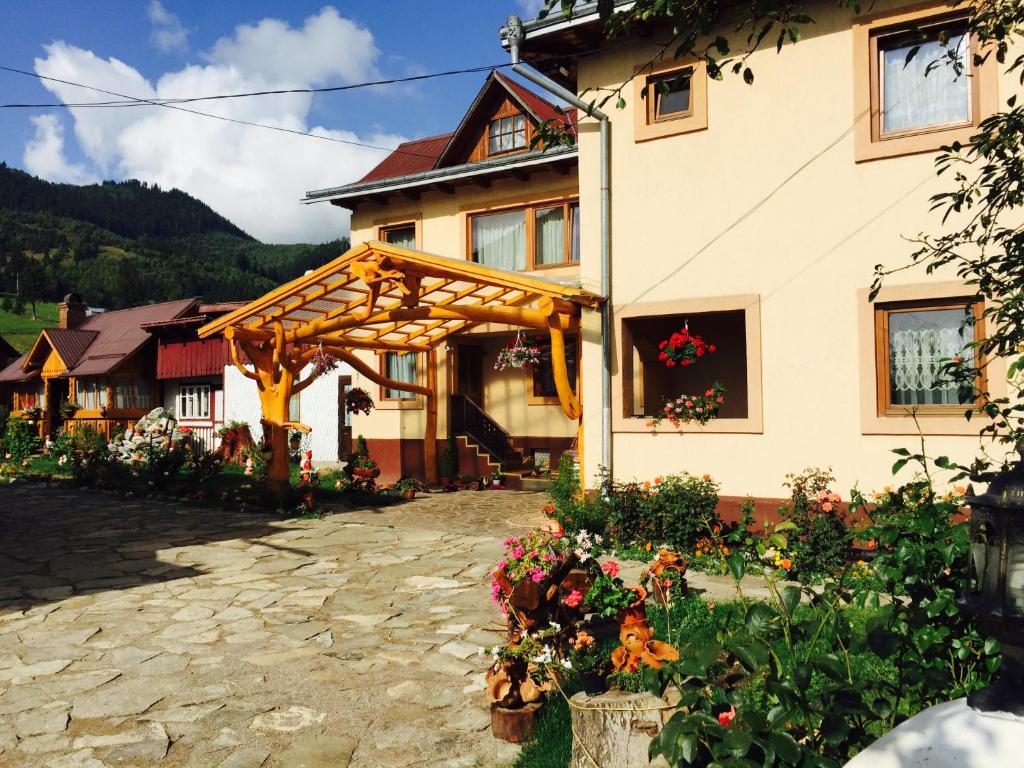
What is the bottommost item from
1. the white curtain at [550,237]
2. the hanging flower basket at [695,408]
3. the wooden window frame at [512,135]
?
the hanging flower basket at [695,408]

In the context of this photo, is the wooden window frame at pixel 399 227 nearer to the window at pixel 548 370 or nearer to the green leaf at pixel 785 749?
the window at pixel 548 370

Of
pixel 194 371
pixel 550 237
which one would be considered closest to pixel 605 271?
pixel 550 237

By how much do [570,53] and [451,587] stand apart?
23.5ft

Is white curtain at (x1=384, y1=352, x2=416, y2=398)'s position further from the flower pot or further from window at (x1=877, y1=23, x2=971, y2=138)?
the flower pot

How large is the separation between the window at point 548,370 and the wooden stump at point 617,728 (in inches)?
479

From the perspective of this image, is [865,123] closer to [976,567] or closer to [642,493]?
[642,493]

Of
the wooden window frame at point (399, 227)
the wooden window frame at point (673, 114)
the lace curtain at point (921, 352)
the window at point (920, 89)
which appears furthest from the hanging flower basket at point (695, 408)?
the wooden window frame at point (399, 227)

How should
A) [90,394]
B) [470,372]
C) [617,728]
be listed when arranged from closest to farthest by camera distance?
[617,728]
[470,372]
[90,394]

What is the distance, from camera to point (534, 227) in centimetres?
1436

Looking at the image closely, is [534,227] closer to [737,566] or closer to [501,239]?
[501,239]

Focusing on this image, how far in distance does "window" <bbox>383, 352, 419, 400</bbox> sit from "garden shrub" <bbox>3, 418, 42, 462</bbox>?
14.6 meters

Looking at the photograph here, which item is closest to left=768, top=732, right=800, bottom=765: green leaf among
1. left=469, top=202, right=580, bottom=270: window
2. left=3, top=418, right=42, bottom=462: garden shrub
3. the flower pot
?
the flower pot

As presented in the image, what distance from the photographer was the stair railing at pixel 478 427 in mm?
15828

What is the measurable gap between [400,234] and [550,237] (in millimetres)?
3598
